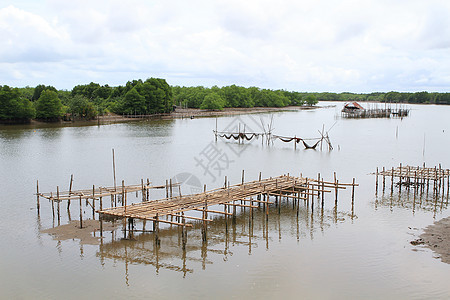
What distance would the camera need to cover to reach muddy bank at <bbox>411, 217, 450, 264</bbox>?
599 inches

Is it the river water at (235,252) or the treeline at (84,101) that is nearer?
the river water at (235,252)

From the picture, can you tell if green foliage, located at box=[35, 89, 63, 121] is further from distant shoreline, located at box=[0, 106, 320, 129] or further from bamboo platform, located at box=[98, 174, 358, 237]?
bamboo platform, located at box=[98, 174, 358, 237]

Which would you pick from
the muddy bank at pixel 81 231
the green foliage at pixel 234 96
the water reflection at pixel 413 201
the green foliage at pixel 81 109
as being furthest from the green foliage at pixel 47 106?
the water reflection at pixel 413 201

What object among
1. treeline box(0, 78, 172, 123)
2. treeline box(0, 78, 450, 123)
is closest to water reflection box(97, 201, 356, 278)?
treeline box(0, 78, 172, 123)

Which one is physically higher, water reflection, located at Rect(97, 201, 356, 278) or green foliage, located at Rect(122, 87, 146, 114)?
green foliage, located at Rect(122, 87, 146, 114)

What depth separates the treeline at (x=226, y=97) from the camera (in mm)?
102250

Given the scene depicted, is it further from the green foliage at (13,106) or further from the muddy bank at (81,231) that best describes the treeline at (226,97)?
the muddy bank at (81,231)

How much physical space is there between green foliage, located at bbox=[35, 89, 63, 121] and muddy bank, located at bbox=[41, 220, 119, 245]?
4803cm

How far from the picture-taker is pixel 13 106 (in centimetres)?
5672

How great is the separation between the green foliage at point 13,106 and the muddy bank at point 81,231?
44474mm

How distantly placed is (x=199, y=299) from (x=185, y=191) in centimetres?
1149

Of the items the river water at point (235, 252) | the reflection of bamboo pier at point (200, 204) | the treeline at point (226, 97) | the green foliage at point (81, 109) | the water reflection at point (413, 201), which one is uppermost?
the treeline at point (226, 97)

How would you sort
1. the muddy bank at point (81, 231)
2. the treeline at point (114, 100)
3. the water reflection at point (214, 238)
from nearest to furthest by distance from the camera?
the water reflection at point (214, 238)
the muddy bank at point (81, 231)
the treeline at point (114, 100)

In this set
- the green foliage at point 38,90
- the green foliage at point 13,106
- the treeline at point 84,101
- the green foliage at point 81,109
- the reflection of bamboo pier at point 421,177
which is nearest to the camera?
the reflection of bamboo pier at point 421,177
